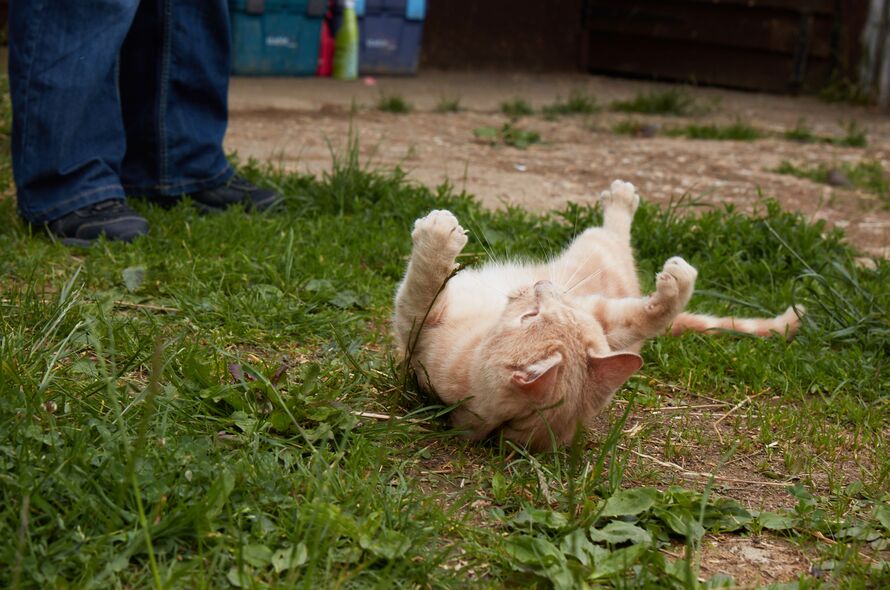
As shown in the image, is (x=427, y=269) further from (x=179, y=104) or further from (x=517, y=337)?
(x=179, y=104)

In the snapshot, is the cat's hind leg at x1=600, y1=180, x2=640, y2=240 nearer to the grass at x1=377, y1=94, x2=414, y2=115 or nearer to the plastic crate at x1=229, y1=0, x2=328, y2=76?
the grass at x1=377, y1=94, x2=414, y2=115

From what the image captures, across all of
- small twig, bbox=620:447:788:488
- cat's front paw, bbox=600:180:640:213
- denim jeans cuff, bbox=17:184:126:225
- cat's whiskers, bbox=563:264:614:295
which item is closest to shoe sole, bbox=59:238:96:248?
denim jeans cuff, bbox=17:184:126:225

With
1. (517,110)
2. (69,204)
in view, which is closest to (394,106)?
(517,110)

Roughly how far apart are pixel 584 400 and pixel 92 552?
118 cm

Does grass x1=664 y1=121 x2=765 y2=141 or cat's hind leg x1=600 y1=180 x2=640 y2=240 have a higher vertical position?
grass x1=664 y1=121 x2=765 y2=141

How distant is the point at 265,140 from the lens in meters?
5.76

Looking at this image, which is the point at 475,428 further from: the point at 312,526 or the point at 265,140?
the point at 265,140

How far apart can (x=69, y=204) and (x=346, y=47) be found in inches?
209

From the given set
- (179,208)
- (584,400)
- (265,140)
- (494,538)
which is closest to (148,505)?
(494,538)

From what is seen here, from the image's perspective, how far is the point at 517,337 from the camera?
2.35m

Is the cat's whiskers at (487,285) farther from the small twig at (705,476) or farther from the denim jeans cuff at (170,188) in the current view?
the denim jeans cuff at (170,188)

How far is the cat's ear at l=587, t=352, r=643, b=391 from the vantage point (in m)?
2.26

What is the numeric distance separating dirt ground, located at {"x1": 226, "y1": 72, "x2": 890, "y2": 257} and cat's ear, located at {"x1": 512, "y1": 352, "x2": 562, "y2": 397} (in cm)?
240

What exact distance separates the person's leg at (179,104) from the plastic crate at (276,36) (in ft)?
13.9
